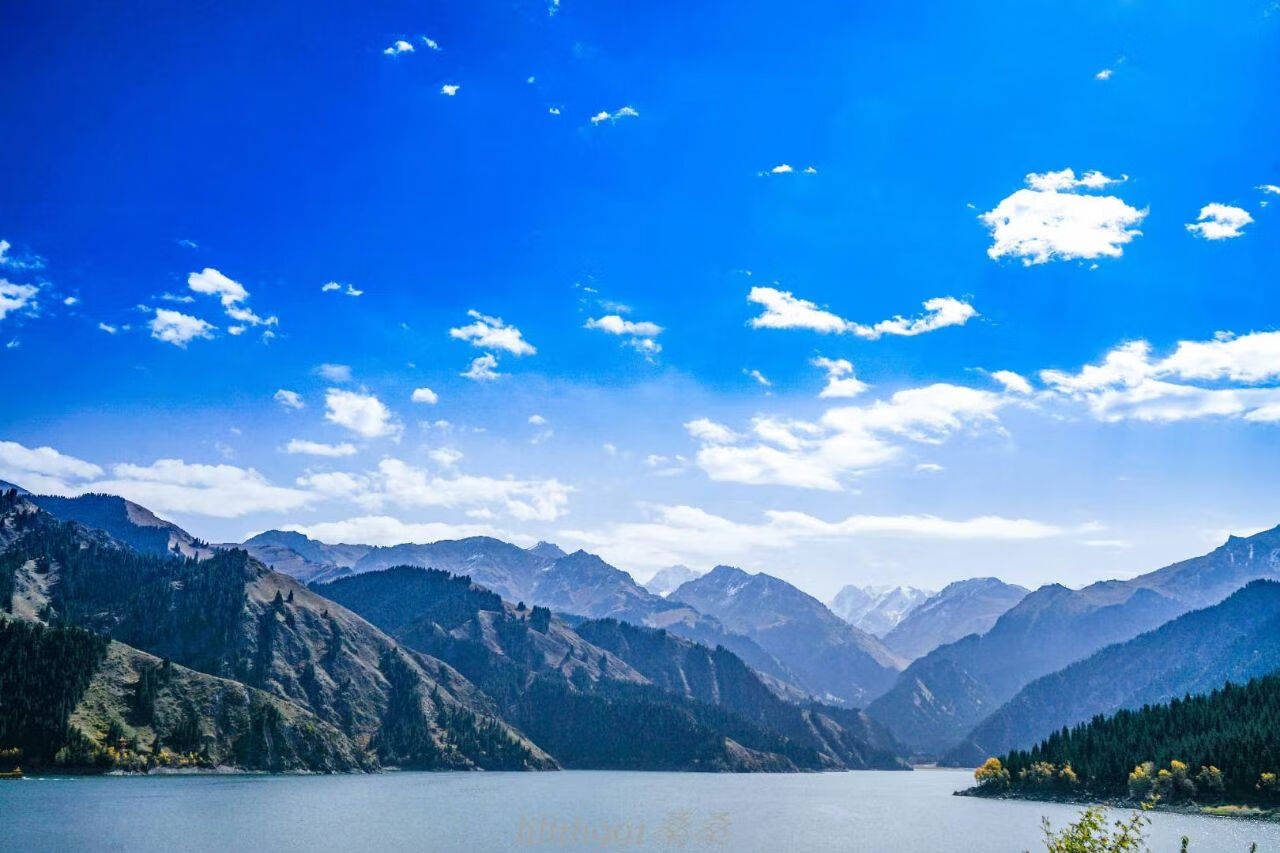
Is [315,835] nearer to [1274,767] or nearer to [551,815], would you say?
[551,815]

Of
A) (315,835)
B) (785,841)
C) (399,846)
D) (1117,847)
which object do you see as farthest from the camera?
(785,841)

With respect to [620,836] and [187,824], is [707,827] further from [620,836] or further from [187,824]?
[187,824]

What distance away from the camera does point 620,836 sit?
150 m

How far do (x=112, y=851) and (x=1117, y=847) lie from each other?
411 ft

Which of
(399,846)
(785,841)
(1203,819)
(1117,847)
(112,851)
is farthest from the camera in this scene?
(1203,819)

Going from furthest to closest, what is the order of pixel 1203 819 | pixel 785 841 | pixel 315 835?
pixel 1203 819
pixel 785 841
pixel 315 835

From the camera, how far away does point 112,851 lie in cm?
11456

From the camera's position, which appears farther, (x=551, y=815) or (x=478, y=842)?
(x=551, y=815)

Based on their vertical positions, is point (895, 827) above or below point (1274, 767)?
below

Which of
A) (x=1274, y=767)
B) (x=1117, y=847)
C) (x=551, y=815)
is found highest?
(x=1117, y=847)

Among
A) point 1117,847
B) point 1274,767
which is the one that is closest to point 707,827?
point 1274,767

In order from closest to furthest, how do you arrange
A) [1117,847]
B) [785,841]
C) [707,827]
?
[1117,847]
[785,841]
[707,827]

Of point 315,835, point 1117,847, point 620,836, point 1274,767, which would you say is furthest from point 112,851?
point 1274,767

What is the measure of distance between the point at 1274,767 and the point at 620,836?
14428 cm
